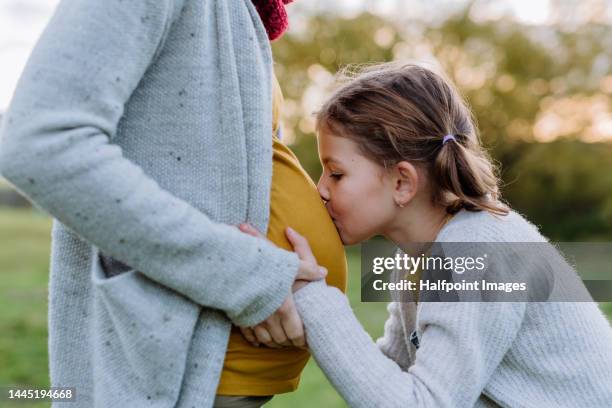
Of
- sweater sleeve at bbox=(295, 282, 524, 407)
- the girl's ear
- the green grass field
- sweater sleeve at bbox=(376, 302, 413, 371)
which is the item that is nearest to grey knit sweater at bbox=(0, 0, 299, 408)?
sweater sleeve at bbox=(295, 282, 524, 407)

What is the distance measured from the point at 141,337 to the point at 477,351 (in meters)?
0.78

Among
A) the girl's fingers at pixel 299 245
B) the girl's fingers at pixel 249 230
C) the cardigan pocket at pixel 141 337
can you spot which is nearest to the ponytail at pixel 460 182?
the girl's fingers at pixel 299 245

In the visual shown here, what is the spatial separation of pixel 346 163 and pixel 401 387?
0.60 metres

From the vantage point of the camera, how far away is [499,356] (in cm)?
167

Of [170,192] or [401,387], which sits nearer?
[170,192]

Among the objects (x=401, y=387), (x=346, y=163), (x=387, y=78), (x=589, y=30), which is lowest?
(x=589, y=30)

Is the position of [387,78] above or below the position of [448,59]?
above

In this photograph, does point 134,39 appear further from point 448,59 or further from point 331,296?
point 448,59

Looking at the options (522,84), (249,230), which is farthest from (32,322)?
(522,84)

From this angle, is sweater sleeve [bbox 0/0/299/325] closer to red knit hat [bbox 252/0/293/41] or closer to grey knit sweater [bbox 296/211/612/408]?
grey knit sweater [bbox 296/211/612/408]

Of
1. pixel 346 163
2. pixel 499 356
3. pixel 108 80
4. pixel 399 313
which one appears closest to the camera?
pixel 108 80

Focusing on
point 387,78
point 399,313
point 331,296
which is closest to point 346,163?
point 387,78

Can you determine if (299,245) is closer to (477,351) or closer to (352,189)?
(352,189)

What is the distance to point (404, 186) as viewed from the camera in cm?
188
